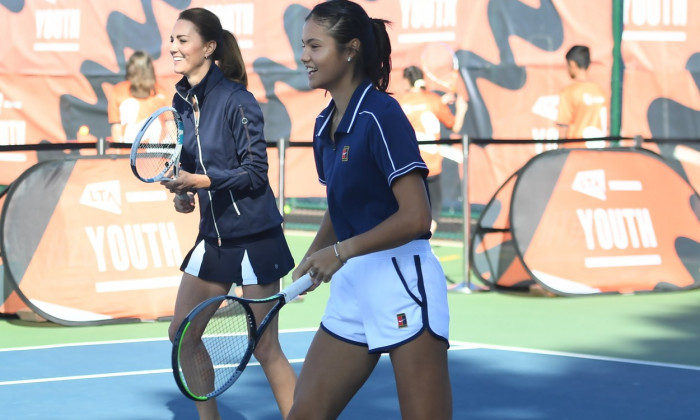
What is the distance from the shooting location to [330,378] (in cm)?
427

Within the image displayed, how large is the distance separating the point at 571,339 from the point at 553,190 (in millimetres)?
2362

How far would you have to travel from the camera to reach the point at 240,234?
576cm

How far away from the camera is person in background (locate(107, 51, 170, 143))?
12445 millimetres

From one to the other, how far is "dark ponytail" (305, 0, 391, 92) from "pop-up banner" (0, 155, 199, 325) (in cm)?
559

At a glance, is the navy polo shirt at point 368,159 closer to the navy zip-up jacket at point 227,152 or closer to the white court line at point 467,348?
the navy zip-up jacket at point 227,152

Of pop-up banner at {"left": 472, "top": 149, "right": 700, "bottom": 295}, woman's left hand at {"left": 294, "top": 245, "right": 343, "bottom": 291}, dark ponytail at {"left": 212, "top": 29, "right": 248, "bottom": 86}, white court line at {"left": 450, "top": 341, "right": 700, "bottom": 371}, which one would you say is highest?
dark ponytail at {"left": 212, "top": 29, "right": 248, "bottom": 86}

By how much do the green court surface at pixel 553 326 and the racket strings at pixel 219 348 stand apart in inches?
172

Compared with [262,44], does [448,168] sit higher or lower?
lower

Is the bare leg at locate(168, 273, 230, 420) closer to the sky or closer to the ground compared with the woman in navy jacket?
closer to the ground

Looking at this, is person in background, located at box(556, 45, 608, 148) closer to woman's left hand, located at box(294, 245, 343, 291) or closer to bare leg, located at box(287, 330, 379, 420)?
Result: bare leg, located at box(287, 330, 379, 420)

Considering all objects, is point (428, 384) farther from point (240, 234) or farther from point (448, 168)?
point (448, 168)

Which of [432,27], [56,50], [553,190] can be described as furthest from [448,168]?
[56,50]

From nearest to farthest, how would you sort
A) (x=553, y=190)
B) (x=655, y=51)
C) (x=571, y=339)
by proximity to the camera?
(x=571, y=339) < (x=553, y=190) < (x=655, y=51)

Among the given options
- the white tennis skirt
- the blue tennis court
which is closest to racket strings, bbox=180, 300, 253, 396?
the white tennis skirt
